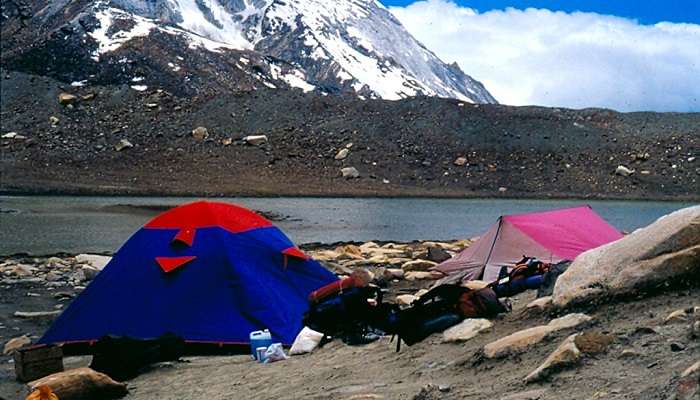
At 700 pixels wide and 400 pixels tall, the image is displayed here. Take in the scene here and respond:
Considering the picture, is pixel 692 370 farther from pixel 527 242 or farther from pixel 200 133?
pixel 200 133

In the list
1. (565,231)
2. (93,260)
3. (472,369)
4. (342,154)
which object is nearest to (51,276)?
(93,260)

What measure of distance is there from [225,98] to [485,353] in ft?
209

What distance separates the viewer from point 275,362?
9070 mm

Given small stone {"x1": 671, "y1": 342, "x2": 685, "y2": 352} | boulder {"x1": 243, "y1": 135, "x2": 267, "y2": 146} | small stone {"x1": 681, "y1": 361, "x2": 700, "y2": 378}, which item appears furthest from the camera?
boulder {"x1": 243, "y1": 135, "x2": 267, "y2": 146}

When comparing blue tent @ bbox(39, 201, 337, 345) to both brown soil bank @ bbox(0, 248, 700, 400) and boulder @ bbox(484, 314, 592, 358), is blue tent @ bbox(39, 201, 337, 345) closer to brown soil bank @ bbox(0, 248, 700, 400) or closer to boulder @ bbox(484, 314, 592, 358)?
brown soil bank @ bbox(0, 248, 700, 400)

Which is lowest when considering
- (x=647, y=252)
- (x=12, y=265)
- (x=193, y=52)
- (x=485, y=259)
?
(x=12, y=265)

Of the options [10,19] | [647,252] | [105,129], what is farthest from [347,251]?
[10,19]

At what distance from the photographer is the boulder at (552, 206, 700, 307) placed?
277 inches

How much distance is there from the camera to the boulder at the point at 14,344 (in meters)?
10.3

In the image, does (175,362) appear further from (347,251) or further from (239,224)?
(347,251)

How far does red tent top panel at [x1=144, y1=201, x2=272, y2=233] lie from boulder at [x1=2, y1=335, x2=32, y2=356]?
2146 millimetres

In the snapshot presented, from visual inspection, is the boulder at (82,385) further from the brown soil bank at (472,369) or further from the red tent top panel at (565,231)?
the red tent top panel at (565,231)

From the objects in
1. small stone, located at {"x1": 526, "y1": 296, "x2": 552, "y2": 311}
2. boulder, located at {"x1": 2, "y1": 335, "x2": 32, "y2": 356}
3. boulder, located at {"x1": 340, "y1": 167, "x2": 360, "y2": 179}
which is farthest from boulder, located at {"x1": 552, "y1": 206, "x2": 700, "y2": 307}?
boulder, located at {"x1": 340, "y1": 167, "x2": 360, "y2": 179}

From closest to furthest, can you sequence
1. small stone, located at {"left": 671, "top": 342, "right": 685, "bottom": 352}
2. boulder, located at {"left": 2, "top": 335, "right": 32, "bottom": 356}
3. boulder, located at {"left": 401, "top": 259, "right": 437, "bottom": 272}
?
1. small stone, located at {"left": 671, "top": 342, "right": 685, "bottom": 352}
2. boulder, located at {"left": 2, "top": 335, "right": 32, "bottom": 356}
3. boulder, located at {"left": 401, "top": 259, "right": 437, "bottom": 272}
